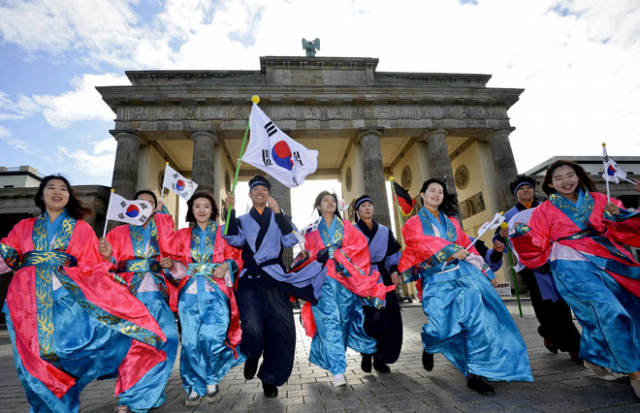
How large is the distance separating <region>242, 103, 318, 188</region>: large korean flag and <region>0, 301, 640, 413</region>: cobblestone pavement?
2.55 metres

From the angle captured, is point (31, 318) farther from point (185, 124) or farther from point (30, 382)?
point (185, 124)

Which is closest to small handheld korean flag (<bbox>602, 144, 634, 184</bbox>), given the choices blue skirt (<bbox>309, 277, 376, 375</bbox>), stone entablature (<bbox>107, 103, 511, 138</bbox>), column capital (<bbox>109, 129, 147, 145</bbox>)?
blue skirt (<bbox>309, 277, 376, 375</bbox>)

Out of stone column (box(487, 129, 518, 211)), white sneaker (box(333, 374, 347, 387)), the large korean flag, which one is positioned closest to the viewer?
white sneaker (box(333, 374, 347, 387))

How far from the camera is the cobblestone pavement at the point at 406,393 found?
252 cm

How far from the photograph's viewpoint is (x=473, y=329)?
3.15 meters

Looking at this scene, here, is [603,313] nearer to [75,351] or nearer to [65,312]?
[75,351]

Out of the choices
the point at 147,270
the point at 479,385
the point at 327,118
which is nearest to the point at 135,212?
the point at 147,270

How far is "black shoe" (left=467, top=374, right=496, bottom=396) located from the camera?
9.31ft

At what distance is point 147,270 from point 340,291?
238 centimetres

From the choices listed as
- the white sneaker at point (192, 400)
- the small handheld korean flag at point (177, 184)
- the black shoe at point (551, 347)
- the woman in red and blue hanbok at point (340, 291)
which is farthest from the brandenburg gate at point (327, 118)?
the white sneaker at point (192, 400)

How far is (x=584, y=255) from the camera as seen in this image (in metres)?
3.20

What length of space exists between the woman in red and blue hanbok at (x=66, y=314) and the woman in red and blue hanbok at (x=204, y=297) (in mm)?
344

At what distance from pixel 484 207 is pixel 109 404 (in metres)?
19.9

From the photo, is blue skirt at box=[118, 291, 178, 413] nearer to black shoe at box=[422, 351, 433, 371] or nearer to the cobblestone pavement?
the cobblestone pavement
